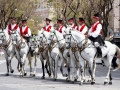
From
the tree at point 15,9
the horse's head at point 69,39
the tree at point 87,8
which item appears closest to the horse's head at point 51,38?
the horse's head at point 69,39

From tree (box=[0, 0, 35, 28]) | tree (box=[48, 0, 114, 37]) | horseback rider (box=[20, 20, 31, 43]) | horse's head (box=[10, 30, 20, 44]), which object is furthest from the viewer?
tree (box=[0, 0, 35, 28])

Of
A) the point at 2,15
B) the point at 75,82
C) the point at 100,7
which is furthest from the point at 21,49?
the point at 2,15

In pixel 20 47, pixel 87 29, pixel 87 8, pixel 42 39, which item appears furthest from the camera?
pixel 87 8

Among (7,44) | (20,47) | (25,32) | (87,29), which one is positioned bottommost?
(20,47)

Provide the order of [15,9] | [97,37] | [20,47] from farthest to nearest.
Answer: [15,9]
[20,47]
[97,37]

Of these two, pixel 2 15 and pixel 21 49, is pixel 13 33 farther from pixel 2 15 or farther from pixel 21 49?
pixel 2 15

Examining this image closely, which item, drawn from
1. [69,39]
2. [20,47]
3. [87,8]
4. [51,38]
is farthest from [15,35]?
[87,8]

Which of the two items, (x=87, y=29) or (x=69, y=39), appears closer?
(x=69, y=39)

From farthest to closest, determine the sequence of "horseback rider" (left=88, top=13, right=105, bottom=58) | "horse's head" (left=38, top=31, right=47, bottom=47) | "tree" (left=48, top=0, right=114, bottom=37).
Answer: "tree" (left=48, top=0, right=114, bottom=37) → "horse's head" (left=38, top=31, right=47, bottom=47) → "horseback rider" (left=88, top=13, right=105, bottom=58)

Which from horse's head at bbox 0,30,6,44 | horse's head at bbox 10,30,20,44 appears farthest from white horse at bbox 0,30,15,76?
horse's head at bbox 10,30,20,44

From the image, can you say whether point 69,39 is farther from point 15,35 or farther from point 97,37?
point 15,35

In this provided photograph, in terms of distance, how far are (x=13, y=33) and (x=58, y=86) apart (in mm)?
4921

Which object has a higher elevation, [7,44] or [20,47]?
[7,44]

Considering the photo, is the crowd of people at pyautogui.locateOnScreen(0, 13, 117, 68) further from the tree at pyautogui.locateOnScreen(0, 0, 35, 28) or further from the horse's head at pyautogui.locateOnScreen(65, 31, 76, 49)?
the tree at pyautogui.locateOnScreen(0, 0, 35, 28)
